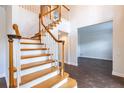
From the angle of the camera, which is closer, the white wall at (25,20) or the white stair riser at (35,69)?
the white stair riser at (35,69)

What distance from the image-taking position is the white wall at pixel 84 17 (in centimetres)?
446

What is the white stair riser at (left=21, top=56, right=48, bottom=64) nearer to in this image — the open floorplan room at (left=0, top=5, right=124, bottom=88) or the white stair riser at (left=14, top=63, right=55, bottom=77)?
the open floorplan room at (left=0, top=5, right=124, bottom=88)

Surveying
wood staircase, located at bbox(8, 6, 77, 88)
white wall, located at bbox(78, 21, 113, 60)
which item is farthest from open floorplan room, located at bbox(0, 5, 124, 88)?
white wall, located at bbox(78, 21, 113, 60)

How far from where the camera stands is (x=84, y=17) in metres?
5.39

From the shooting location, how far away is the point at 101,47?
8266 mm

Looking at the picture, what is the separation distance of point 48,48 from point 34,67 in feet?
3.36

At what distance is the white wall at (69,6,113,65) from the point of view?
14.6 ft

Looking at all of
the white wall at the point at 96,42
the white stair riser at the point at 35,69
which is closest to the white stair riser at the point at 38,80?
the white stair riser at the point at 35,69

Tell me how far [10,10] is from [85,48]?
22.6 ft

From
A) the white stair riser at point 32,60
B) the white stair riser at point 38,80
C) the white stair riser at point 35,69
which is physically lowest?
the white stair riser at point 38,80

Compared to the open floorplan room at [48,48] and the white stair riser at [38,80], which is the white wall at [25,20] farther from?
the white stair riser at [38,80]

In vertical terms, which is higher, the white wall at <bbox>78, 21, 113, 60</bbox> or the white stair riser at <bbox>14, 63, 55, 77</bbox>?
the white wall at <bbox>78, 21, 113, 60</bbox>

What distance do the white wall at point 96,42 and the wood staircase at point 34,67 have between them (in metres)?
4.51

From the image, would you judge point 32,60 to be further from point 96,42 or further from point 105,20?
point 96,42
